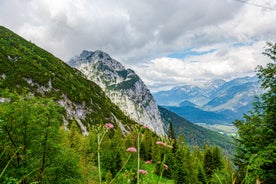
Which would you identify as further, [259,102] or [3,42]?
[3,42]

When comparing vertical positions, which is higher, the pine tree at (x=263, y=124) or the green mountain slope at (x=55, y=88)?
the green mountain slope at (x=55, y=88)

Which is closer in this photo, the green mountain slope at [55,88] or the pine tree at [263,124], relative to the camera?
the pine tree at [263,124]

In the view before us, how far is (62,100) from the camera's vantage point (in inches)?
4980

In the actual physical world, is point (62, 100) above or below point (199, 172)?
above

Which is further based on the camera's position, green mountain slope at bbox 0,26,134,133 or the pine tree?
green mountain slope at bbox 0,26,134,133

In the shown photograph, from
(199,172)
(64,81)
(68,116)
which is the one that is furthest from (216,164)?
(64,81)

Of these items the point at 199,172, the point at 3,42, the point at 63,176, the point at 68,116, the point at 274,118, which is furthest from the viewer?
the point at 3,42

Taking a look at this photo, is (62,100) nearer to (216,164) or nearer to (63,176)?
(216,164)

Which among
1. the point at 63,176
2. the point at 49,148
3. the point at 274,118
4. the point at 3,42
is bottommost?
the point at 63,176

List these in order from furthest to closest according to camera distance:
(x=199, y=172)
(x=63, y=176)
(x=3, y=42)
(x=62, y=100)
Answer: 1. (x=3, y=42)
2. (x=62, y=100)
3. (x=199, y=172)
4. (x=63, y=176)

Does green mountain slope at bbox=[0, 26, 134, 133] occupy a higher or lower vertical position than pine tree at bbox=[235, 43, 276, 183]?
higher

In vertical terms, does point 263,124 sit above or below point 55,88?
below

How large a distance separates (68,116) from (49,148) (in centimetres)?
10387

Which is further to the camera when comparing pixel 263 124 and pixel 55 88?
pixel 55 88
